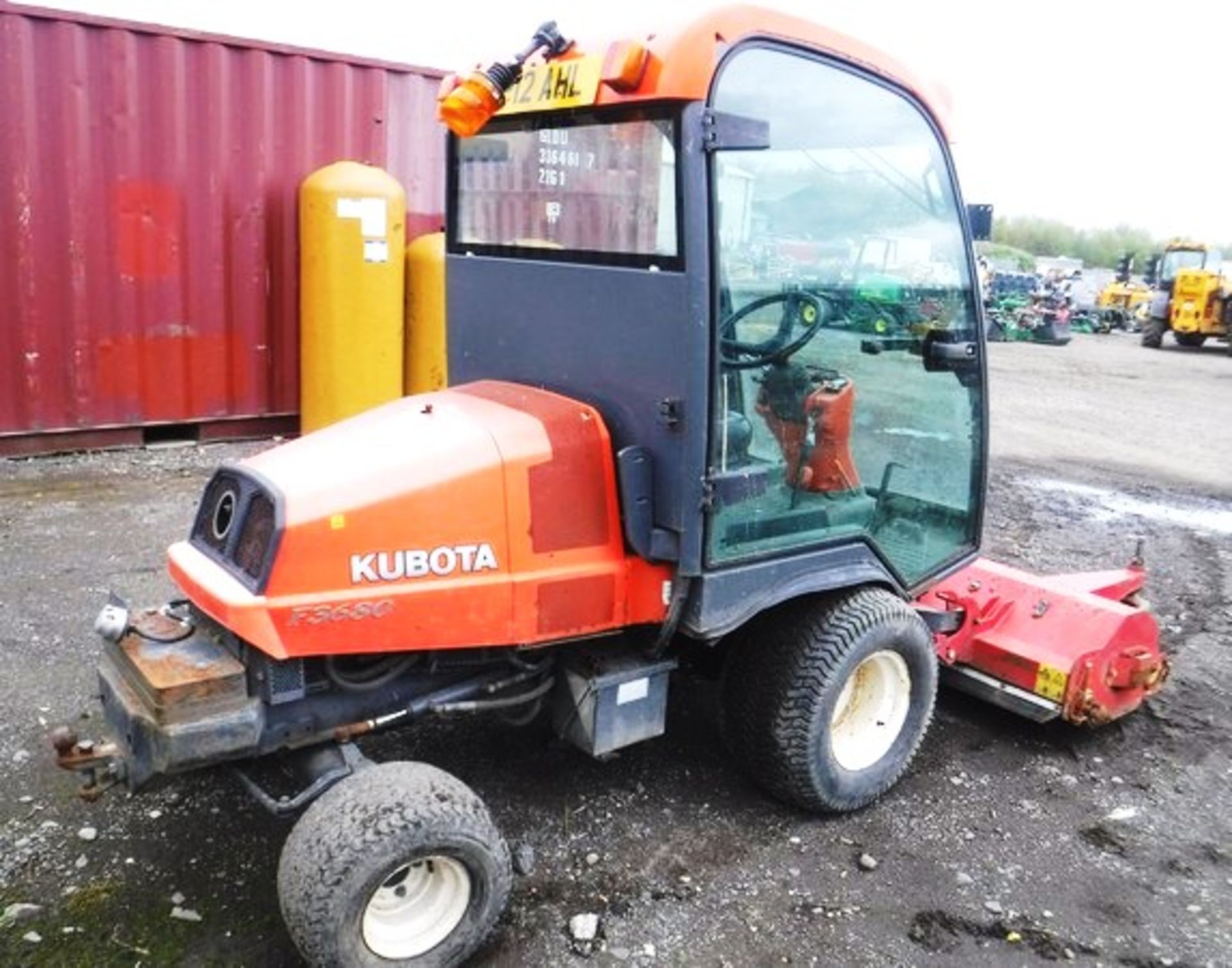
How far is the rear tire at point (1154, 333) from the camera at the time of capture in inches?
859

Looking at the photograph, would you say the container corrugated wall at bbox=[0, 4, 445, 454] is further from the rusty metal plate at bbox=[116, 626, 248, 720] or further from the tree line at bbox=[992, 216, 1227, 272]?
the tree line at bbox=[992, 216, 1227, 272]

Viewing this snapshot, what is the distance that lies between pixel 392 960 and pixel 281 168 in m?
6.23

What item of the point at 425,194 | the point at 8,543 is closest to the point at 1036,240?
the point at 425,194

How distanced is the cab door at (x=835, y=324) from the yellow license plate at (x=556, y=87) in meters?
0.36

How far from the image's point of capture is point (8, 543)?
18.3 ft

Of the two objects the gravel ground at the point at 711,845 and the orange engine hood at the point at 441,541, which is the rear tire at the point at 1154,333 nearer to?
the gravel ground at the point at 711,845

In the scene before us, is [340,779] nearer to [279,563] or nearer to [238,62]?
[279,563]

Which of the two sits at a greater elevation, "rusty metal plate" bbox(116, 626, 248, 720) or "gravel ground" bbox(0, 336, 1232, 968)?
"rusty metal plate" bbox(116, 626, 248, 720)

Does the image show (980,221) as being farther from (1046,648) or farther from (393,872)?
(393,872)

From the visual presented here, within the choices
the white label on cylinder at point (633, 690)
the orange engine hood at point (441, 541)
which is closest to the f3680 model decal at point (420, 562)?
the orange engine hood at point (441, 541)

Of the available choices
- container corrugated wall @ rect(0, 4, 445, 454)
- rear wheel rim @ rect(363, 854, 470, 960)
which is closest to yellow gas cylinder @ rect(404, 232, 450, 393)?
container corrugated wall @ rect(0, 4, 445, 454)

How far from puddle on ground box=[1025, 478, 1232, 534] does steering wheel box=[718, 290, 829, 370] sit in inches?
194

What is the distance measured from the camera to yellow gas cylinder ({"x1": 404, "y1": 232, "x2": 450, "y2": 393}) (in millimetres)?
7855

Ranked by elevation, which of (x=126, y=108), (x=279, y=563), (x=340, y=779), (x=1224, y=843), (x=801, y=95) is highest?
(x=126, y=108)
